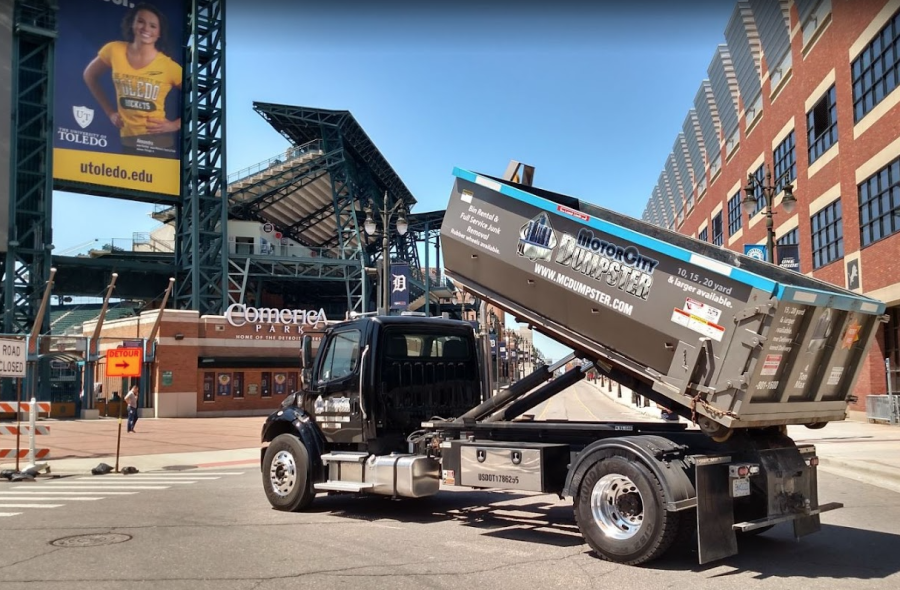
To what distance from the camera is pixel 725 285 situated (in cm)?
662

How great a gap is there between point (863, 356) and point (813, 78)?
91.9ft

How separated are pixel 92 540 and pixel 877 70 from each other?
87.9 feet

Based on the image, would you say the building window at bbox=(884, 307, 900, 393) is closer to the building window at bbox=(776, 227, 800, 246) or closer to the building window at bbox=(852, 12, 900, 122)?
the building window at bbox=(852, 12, 900, 122)

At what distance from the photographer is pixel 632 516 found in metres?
6.93

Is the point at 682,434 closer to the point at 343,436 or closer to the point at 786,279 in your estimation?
the point at 786,279

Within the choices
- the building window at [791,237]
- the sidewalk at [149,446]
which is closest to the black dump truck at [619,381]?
the sidewalk at [149,446]

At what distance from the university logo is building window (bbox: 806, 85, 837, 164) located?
41.7 meters

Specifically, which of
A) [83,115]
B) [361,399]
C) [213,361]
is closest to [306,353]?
[361,399]

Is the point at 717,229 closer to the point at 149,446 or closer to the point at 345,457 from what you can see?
the point at 149,446

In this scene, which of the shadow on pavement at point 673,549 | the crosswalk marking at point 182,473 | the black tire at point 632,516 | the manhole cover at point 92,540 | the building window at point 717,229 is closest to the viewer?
the black tire at point 632,516

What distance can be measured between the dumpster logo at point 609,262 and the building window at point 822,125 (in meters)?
26.3

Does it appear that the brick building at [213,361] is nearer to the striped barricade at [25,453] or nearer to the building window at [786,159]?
the striped barricade at [25,453]

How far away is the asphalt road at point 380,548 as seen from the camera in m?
6.45

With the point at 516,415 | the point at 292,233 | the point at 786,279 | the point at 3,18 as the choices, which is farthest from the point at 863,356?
the point at 292,233
